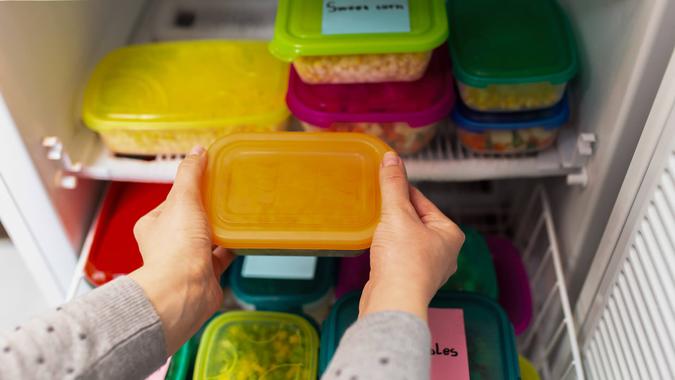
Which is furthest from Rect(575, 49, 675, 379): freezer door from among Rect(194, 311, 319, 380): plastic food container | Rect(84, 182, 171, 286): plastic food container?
Rect(84, 182, 171, 286): plastic food container

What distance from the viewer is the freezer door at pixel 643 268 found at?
0.65m

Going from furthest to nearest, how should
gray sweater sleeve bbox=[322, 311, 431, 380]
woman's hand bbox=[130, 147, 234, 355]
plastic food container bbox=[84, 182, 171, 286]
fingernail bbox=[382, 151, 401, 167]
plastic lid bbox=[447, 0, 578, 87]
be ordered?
plastic food container bbox=[84, 182, 171, 286]
plastic lid bbox=[447, 0, 578, 87]
fingernail bbox=[382, 151, 401, 167]
woman's hand bbox=[130, 147, 234, 355]
gray sweater sleeve bbox=[322, 311, 431, 380]

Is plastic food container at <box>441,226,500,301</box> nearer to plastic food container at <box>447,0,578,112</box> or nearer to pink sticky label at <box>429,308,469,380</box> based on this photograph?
pink sticky label at <box>429,308,469,380</box>

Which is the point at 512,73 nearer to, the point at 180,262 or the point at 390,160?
the point at 390,160

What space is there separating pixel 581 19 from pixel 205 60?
61 centimetres

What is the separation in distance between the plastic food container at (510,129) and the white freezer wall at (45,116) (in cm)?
61

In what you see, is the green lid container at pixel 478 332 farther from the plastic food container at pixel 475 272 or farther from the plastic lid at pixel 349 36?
the plastic lid at pixel 349 36

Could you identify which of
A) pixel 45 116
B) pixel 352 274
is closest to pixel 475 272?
pixel 352 274

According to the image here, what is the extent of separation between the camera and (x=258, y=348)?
96 centimetres

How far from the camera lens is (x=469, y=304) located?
954 mm

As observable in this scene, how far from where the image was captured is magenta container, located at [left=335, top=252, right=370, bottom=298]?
3.54 ft

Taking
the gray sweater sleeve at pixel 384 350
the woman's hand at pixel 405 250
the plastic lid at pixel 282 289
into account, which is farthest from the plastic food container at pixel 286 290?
the gray sweater sleeve at pixel 384 350

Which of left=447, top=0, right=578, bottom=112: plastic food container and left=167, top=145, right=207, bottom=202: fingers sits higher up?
left=447, top=0, right=578, bottom=112: plastic food container

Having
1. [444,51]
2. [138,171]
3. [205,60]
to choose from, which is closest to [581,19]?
[444,51]
